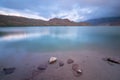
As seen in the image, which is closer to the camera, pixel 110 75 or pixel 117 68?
pixel 110 75

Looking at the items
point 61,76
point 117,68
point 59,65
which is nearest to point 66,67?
point 59,65

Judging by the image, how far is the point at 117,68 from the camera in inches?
246

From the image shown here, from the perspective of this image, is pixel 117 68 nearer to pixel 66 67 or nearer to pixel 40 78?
pixel 66 67

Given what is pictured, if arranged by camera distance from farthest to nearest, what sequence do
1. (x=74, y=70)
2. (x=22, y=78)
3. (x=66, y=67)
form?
(x=66, y=67) → (x=74, y=70) → (x=22, y=78)

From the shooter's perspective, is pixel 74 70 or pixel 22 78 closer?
pixel 22 78

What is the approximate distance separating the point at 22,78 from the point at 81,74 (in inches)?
150

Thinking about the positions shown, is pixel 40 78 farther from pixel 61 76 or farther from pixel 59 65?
pixel 59 65

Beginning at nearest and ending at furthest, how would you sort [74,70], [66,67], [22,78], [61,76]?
[22,78] < [61,76] < [74,70] < [66,67]

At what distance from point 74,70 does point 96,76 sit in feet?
4.94

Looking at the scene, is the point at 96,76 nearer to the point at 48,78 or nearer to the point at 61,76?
the point at 61,76

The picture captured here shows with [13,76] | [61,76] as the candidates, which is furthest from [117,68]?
[13,76]

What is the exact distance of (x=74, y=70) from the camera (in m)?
6.07

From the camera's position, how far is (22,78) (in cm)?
502

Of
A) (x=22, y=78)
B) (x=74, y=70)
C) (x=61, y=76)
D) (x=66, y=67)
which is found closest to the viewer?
(x=22, y=78)
